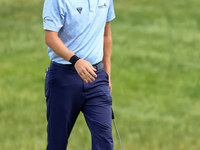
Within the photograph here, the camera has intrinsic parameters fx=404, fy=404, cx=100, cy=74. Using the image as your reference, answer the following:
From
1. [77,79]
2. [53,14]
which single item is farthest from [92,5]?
[77,79]

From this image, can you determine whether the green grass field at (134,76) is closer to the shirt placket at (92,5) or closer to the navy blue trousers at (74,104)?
the navy blue trousers at (74,104)

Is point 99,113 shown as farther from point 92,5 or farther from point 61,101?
point 92,5

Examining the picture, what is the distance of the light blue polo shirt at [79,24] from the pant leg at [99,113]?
283 millimetres

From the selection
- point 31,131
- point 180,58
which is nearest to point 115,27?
point 180,58

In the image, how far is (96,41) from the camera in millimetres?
3986

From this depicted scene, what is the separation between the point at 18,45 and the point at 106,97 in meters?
12.0

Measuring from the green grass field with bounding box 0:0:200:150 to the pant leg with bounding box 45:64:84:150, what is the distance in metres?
2.85

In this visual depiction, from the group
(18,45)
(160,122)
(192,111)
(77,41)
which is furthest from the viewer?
(18,45)

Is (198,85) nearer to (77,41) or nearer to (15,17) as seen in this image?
(77,41)

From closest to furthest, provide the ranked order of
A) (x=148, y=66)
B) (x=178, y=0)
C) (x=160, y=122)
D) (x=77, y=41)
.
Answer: (x=77, y=41), (x=160, y=122), (x=148, y=66), (x=178, y=0)

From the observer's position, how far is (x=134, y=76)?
40.0 ft

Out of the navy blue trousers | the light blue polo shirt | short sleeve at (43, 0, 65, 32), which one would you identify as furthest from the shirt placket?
the navy blue trousers

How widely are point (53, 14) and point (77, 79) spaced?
0.67 m

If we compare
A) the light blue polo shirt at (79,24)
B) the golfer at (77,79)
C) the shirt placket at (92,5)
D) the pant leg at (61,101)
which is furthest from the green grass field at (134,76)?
the shirt placket at (92,5)
